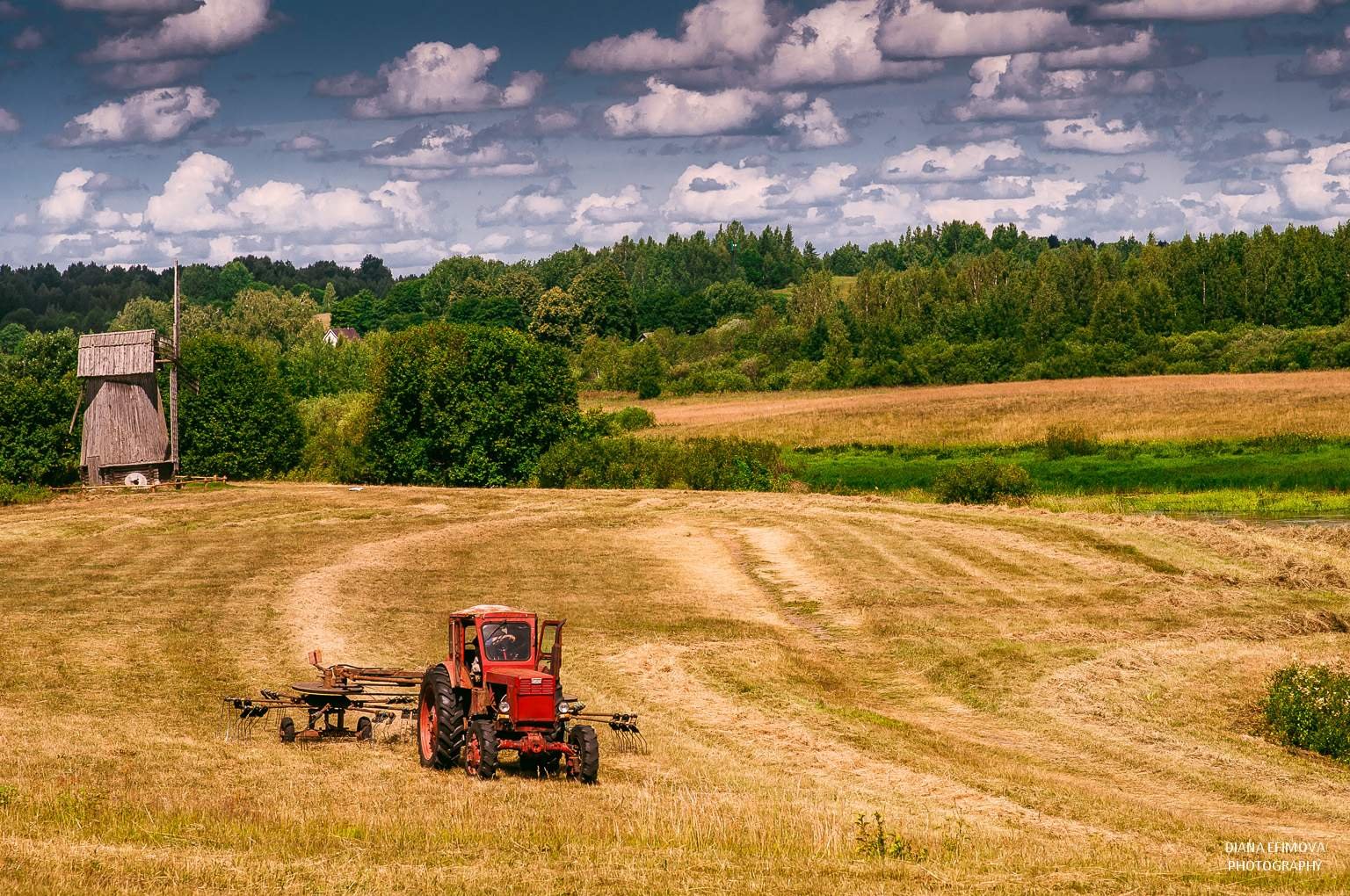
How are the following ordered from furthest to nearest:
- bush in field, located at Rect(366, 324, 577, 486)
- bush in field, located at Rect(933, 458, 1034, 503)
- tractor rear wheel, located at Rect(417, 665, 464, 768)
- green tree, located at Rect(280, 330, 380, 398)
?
green tree, located at Rect(280, 330, 380, 398) < bush in field, located at Rect(366, 324, 577, 486) < bush in field, located at Rect(933, 458, 1034, 503) < tractor rear wheel, located at Rect(417, 665, 464, 768)

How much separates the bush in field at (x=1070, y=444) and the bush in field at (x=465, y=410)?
29.8 m

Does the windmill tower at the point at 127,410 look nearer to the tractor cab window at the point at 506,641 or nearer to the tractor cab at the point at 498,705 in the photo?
the tractor cab at the point at 498,705

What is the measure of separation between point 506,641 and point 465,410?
62.3 meters

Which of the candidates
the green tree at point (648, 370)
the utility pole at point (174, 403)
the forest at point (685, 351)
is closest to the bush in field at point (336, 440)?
the forest at point (685, 351)

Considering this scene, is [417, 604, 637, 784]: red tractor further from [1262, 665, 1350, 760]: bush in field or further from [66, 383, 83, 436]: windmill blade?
[66, 383, 83, 436]: windmill blade

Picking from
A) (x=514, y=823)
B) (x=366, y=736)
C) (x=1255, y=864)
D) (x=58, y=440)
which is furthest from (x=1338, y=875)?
(x=58, y=440)

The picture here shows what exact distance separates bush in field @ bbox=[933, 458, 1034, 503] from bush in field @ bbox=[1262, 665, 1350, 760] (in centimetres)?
3996

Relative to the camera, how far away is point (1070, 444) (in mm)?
88688

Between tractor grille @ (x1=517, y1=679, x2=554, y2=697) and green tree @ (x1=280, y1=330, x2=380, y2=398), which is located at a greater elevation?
green tree @ (x1=280, y1=330, x2=380, y2=398)

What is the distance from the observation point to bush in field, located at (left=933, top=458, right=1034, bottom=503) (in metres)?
70.6

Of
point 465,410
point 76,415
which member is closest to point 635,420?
point 465,410

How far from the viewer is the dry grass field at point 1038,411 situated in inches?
3762

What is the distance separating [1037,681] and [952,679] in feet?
6.54

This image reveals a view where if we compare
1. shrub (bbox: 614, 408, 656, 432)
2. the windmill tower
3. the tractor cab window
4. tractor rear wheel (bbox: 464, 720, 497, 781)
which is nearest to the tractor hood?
the tractor cab window
